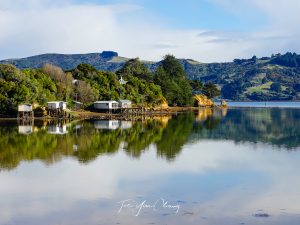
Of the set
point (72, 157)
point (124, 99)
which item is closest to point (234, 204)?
point (72, 157)

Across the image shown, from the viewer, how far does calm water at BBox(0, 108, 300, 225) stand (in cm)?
2266

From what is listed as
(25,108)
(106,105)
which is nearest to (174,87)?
(106,105)

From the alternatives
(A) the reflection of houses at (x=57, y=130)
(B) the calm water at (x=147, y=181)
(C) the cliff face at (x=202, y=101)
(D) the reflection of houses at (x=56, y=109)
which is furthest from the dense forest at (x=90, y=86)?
(B) the calm water at (x=147, y=181)

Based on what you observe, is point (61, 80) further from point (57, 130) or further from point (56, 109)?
point (57, 130)

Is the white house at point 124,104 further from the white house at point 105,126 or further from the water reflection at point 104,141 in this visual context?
the water reflection at point 104,141

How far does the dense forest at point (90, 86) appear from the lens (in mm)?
89938

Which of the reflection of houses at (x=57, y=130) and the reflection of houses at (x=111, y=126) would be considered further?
the reflection of houses at (x=111, y=126)

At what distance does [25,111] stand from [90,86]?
29377 millimetres

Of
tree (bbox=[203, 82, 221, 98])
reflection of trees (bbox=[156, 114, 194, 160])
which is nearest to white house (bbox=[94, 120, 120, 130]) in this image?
reflection of trees (bbox=[156, 114, 194, 160])

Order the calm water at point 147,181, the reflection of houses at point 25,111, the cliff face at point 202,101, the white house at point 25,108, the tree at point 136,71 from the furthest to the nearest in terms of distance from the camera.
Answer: the cliff face at point 202,101 → the tree at point 136,71 → the reflection of houses at point 25,111 → the white house at point 25,108 → the calm water at point 147,181

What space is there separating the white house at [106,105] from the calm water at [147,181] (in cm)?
5258

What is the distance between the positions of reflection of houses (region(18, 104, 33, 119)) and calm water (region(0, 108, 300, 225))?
111 ft

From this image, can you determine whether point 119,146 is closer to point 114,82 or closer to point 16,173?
point 16,173

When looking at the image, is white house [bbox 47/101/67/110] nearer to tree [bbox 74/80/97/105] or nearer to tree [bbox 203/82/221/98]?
tree [bbox 74/80/97/105]
